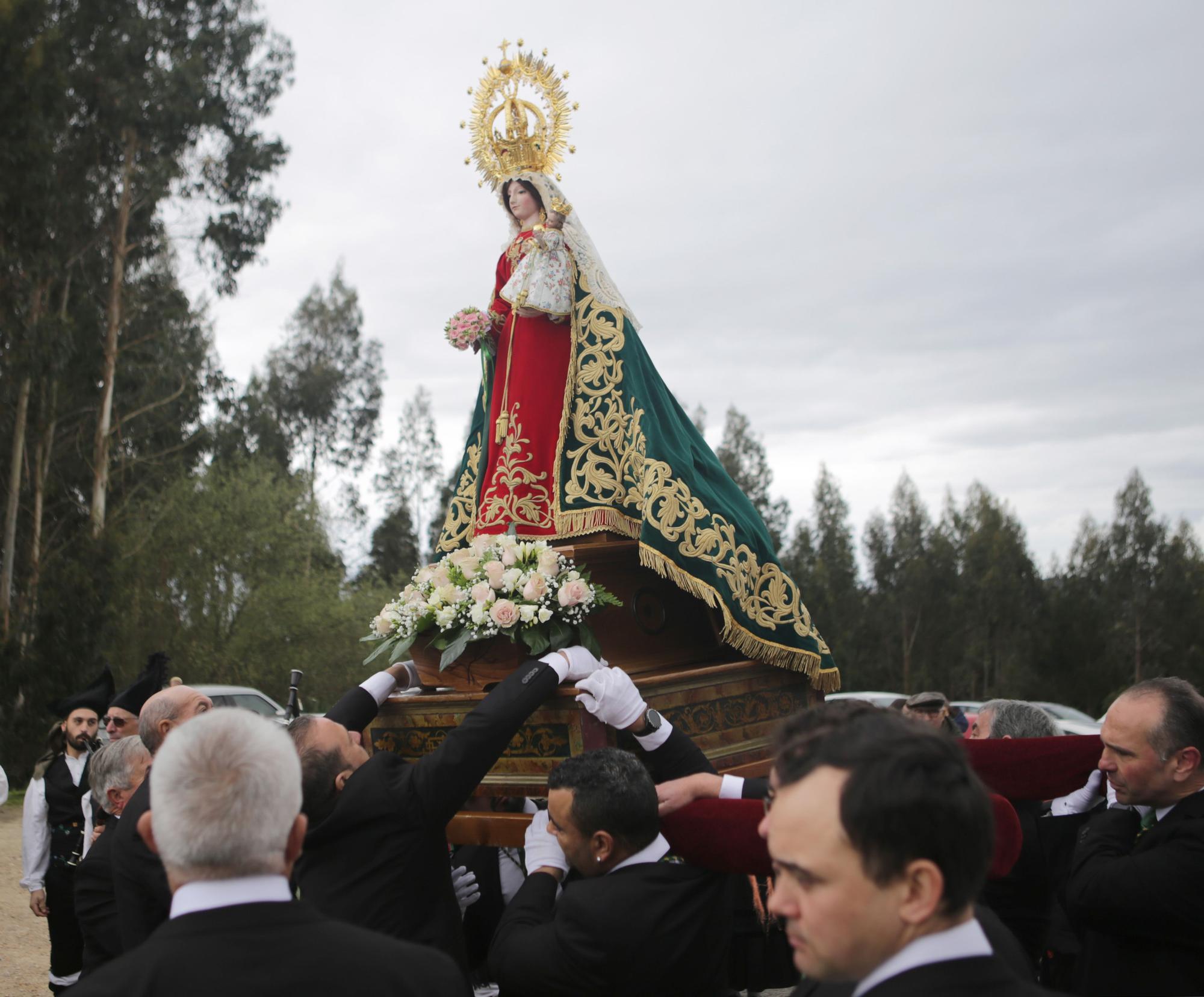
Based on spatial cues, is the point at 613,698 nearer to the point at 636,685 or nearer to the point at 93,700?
the point at 636,685

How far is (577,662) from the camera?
361 centimetres

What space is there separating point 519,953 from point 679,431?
2.71m

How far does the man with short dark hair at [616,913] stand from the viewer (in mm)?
2689

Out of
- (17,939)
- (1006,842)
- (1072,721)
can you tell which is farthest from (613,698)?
(1072,721)

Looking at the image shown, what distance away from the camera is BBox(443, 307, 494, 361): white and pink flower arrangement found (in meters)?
5.00

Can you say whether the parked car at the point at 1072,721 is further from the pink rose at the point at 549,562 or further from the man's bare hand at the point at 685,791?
the man's bare hand at the point at 685,791

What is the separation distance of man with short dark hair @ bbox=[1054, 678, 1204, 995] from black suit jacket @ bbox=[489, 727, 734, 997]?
94cm

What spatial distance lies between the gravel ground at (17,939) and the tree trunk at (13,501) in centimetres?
757

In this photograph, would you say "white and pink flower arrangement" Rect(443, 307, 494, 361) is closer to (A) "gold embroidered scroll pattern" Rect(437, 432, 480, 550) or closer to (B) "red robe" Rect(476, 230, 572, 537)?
(B) "red robe" Rect(476, 230, 572, 537)

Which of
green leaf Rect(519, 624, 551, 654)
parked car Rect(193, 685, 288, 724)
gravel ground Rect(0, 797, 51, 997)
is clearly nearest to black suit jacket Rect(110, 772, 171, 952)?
green leaf Rect(519, 624, 551, 654)

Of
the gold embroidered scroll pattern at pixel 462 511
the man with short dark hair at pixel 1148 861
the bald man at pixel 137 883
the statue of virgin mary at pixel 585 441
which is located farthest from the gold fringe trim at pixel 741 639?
the bald man at pixel 137 883

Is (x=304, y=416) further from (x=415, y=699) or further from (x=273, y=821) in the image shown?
(x=273, y=821)

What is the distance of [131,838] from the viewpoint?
2887 millimetres

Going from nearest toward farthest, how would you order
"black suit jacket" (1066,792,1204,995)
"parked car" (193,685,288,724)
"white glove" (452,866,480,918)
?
"black suit jacket" (1066,792,1204,995)
"white glove" (452,866,480,918)
"parked car" (193,685,288,724)
